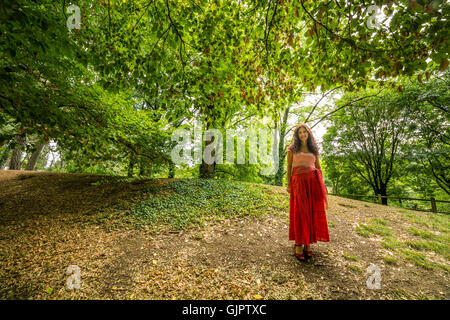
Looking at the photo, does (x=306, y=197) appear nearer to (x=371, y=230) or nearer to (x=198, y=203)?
(x=371, y=230)

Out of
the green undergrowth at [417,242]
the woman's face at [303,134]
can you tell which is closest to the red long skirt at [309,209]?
the woman's face at [303,134]

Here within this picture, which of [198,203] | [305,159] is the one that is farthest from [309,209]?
[198,203]

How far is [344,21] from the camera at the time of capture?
9.28 ft

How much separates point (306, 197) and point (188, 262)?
2668mm

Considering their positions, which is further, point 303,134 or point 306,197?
point 303,134

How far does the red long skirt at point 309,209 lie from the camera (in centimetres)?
311

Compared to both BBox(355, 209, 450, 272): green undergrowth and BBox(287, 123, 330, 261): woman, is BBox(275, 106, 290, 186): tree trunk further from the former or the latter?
BBox(287, 123, 330, 261): woman

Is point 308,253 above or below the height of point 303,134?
below

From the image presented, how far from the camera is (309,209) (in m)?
3.16

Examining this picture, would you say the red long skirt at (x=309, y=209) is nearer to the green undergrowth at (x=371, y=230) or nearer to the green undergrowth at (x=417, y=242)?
the green undergrowth at (x=417, y=242)
